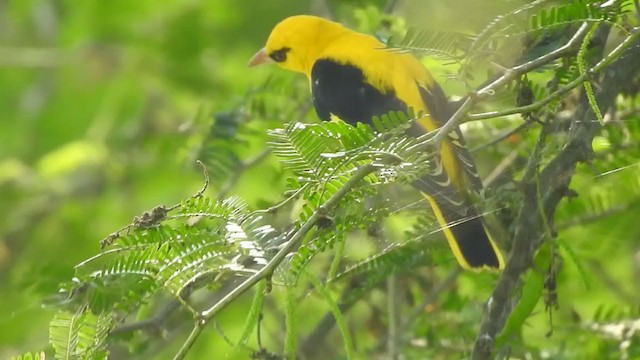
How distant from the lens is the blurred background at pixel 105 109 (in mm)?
5164

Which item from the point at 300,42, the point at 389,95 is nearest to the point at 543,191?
the point at 389,95

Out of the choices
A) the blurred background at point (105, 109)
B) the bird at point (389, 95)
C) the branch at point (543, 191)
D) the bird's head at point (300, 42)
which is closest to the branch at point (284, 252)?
the bird at point (389, 95)

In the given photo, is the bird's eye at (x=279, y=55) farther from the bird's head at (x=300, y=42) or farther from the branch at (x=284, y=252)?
the branch at (x=284, y=252)

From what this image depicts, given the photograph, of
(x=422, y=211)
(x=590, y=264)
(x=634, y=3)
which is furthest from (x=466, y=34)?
(x=590, y=264)

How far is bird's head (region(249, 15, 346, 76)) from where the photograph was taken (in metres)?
3.71

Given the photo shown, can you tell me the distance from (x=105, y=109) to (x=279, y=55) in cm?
285

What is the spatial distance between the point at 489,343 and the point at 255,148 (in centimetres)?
252

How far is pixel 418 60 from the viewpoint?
3.31 metres

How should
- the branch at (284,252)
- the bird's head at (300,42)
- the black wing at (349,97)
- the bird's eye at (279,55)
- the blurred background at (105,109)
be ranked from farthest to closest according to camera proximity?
1. the blurred background at (105,109)
2. the bird's eye at (279,55)
3. the bird's head at (300,42)
4. the black wing at (349,97)
5. the branch at (284,252)

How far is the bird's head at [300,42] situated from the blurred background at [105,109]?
30cm

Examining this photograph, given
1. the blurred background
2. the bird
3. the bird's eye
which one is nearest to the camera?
the bird

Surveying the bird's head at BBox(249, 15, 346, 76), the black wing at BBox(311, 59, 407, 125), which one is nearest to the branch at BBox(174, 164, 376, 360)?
the black wing at BBox(311, 59, 407, 125)

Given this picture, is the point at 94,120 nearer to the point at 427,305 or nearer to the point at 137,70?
the point at 137,70

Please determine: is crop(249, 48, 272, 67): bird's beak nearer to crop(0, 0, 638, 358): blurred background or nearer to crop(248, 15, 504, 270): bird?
crop(248, 15, 504, 270): bird
